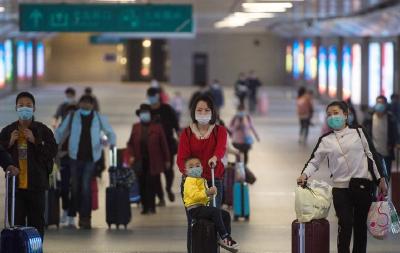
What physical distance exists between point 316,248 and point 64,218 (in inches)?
217

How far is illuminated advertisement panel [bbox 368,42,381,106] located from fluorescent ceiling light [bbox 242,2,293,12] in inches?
293

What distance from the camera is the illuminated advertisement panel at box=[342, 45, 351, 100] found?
135 feet

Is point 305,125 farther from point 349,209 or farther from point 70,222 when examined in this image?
point 349,209

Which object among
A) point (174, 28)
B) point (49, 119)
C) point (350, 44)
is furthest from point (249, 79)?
point (49, 119)

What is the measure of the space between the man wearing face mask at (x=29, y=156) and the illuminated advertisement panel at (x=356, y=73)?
28.6 m

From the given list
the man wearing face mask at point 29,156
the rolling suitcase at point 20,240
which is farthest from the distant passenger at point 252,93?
the rolling suitcase at point 20,240

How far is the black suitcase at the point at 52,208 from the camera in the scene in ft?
46.4

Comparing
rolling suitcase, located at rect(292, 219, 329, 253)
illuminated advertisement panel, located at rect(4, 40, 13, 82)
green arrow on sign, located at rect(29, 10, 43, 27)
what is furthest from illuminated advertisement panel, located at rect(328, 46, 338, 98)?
rolling suitcase, located at rect(292, 219, 329, 253)

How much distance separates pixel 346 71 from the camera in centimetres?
4225

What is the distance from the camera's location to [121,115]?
1542 inches

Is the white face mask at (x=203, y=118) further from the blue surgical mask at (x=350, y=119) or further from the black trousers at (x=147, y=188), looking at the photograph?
the black trousers at (x=147, y=188)

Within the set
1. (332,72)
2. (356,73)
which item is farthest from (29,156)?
(332,72)

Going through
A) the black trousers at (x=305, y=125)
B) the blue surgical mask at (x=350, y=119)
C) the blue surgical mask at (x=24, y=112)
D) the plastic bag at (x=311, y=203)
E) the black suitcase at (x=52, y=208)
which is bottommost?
the black suitcase at (x=52, y=208)

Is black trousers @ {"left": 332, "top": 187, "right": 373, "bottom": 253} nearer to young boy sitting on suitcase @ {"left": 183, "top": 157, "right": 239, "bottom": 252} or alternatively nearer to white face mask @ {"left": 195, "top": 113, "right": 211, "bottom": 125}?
young boy sitting on suitcase @ {"left": 183, "top": 157, "right": 239, "bottom": 252}
